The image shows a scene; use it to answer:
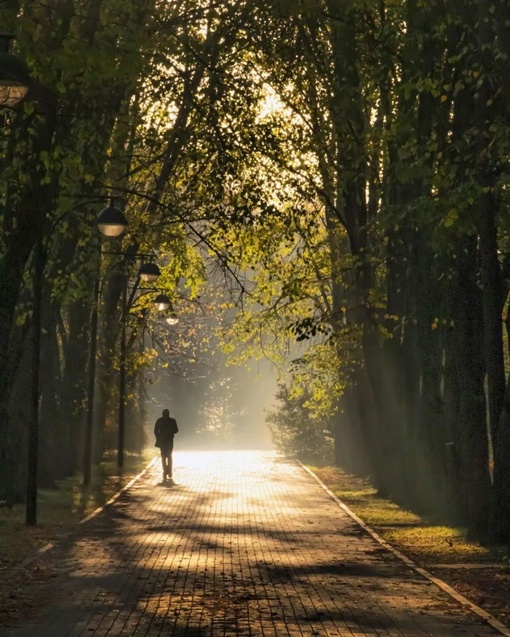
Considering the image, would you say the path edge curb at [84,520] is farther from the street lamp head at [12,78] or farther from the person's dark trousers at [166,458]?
the street lamp head at [12,78]

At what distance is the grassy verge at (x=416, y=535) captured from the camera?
59.9ft

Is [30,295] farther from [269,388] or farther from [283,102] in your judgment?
[269,388]

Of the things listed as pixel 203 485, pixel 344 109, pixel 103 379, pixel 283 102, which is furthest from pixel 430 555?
pixel 103 379

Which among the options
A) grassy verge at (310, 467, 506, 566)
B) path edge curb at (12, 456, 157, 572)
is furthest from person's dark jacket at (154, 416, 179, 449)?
grassy verge at (310, 467, 506, 566)

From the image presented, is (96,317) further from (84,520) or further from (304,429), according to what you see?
(304,429)

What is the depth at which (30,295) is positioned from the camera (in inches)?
969

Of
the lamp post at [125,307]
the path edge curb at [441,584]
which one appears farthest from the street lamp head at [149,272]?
the path edge curb at [441,584]

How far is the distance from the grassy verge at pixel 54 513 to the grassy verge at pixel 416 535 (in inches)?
195

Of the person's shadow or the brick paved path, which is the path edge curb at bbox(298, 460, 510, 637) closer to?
the brick paved path

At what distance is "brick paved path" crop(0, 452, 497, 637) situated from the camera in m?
11.4

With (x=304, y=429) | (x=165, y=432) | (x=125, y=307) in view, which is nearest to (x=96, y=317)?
(x=165, y=432)

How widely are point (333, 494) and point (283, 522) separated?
9746mm

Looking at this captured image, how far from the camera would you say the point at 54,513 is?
25.1 meters

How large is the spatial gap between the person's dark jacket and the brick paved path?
11721mm
